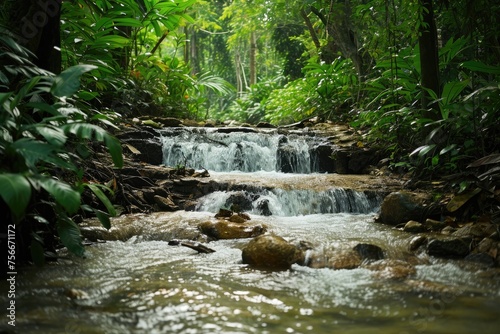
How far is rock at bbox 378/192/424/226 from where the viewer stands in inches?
196

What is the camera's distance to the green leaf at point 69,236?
3250mm

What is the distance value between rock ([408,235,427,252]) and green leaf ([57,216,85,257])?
2668 millimetres

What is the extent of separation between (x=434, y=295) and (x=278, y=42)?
596 inches

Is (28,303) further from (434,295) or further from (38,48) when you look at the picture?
(434,295)

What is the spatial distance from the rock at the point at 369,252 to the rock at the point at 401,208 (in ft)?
4.11

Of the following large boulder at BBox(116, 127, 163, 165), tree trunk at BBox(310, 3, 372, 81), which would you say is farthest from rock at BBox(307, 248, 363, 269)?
tree trunk at BBox(310, 3, 372, 81)

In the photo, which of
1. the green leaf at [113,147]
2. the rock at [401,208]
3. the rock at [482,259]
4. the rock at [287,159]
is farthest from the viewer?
the rock at [287,159]

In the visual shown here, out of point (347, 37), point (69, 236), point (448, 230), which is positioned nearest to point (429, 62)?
point (448, 230)

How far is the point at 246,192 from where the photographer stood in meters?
6.02

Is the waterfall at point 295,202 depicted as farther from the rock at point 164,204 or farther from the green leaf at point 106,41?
the green leaf at point 106,41

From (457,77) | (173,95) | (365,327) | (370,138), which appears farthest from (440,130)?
(173,95)

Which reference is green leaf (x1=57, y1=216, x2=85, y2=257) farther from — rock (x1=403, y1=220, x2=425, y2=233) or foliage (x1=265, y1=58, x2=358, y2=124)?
foliage (x1=265, y1=58, x2=358, y2=124)

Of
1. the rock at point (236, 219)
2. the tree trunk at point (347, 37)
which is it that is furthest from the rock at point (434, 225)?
the tree trunk at point (347, 37)

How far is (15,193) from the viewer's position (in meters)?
2.29
